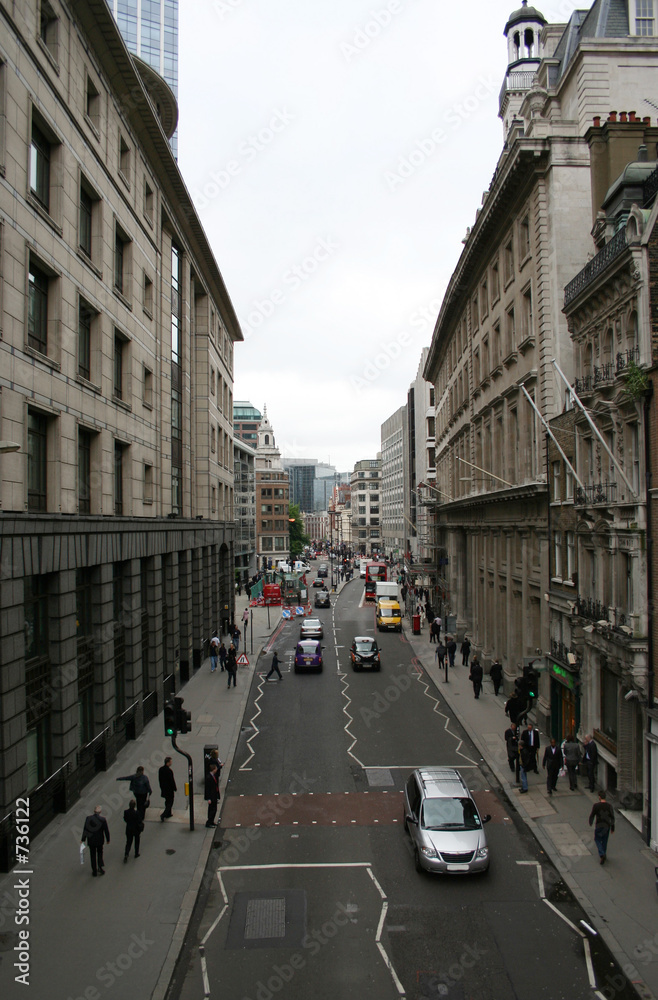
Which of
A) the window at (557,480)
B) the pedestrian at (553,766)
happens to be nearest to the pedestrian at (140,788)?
the pedestrian at (553,766)

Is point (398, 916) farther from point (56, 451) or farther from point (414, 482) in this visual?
point (414, 482)

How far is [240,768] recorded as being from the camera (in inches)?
829

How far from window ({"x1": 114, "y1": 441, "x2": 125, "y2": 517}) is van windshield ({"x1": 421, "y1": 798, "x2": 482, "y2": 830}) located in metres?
14.3

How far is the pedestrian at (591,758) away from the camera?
18.3 m

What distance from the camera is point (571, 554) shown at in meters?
21.7

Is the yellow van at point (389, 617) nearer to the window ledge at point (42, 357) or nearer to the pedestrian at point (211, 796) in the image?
the pedestrian at point (211, 796)

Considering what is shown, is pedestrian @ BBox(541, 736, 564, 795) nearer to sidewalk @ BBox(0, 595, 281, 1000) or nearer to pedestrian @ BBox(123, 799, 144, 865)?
sidewalk @ BBox(0, 595, 281, 1000)

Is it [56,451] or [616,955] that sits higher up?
[56,451]

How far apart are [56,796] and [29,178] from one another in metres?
14.8

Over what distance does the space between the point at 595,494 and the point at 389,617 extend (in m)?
33.8

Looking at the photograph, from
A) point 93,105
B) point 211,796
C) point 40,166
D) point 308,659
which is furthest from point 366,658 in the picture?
point 93,105

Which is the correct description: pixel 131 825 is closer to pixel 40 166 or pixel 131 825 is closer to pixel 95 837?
pixel 95 837

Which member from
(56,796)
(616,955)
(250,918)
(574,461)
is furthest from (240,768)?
(574,461)

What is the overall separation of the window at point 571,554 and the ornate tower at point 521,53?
81.3ft
